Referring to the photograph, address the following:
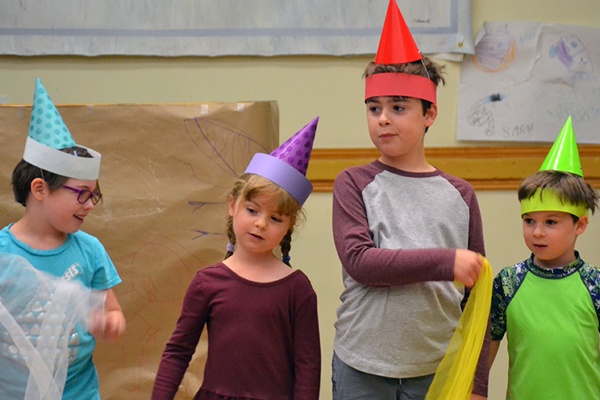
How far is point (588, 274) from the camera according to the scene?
1.98 m

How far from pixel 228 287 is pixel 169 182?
90cm

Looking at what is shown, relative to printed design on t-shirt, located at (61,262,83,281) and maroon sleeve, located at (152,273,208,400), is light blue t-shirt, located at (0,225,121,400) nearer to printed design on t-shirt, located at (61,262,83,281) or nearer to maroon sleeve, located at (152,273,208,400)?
printed design on t-shirt, located at (61,262,83,281)

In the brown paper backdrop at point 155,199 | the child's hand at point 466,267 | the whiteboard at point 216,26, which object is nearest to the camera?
the child's hand at point 466,267

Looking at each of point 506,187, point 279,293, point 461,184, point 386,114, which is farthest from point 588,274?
point 506,187

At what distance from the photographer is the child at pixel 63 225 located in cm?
178

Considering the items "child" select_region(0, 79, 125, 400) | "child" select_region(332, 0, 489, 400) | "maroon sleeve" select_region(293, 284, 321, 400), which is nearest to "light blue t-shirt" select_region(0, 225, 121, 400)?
"child" select_region(0, 79, 125, 400)

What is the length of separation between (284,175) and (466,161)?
5.32ft

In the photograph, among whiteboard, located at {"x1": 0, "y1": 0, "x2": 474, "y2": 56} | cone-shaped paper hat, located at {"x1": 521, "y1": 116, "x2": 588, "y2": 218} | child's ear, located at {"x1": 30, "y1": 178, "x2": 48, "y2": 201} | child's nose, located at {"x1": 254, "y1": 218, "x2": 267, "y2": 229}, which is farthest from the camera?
whiteboard, located at {"x1": 0, "y1": 0, "x2": 474, "y2": 56}

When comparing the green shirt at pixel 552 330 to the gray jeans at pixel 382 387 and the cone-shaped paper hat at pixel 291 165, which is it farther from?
the cone-shaped paper hat at pixel 291 165

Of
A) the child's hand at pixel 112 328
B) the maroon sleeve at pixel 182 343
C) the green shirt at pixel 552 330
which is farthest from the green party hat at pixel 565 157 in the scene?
the child's hand at pixel 112 328

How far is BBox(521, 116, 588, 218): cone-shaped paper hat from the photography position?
1997 millimetres

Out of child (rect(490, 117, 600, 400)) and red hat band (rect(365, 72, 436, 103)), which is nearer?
red hat band (rect(365, 72, 436, 103))

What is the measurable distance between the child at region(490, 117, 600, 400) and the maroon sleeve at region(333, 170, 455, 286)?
0.59 metres

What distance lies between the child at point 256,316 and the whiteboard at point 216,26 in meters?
1.47
